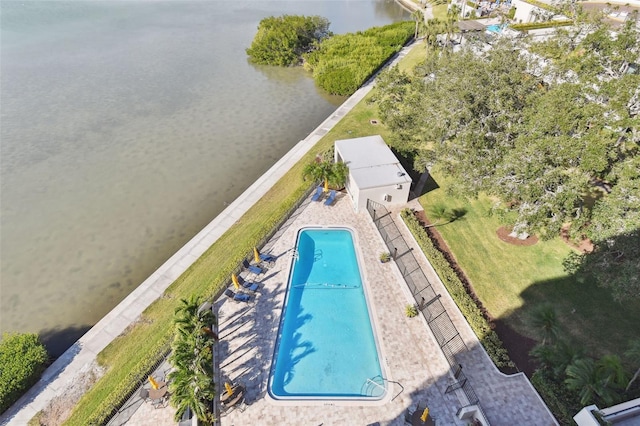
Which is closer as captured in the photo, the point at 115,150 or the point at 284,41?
the point at 115,150

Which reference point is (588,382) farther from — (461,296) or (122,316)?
(122,316)

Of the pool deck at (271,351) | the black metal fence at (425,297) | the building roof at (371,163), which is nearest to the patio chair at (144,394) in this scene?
the pool deck at (271,351)

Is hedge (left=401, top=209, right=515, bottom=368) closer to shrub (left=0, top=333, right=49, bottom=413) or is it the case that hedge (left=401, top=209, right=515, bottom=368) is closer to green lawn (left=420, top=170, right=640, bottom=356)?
green lawn (left=420, top=170, right=640, bottom=356)

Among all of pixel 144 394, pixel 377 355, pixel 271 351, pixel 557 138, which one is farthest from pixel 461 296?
pixel 144 394

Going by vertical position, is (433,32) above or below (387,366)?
above

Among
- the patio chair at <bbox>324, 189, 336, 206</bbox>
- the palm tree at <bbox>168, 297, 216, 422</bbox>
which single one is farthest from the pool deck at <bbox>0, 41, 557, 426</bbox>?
the patio chair at <bbox>324, 189, 336, 206</bbox>

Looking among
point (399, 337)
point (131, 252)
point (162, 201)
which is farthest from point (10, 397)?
point (399, 337)
